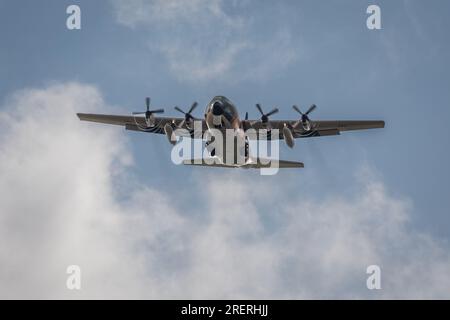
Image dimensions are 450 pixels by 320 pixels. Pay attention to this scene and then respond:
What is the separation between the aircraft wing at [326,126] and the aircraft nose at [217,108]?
4760 mm

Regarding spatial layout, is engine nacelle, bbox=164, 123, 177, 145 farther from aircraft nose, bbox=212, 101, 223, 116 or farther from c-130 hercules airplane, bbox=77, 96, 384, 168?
aircraft nose, bbox=212, 101, 223, 116

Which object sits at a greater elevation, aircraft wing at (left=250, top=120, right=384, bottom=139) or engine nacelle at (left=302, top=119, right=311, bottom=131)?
aircraft wing at (left=250, top=120, right=384, bottom=139)

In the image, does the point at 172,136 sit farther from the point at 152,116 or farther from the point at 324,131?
the point at 324,131

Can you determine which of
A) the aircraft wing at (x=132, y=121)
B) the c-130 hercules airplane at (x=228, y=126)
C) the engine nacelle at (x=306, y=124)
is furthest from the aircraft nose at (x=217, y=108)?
the engine nacelle at (x=306, y=124)

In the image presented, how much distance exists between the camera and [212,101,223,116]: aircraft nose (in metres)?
43.0

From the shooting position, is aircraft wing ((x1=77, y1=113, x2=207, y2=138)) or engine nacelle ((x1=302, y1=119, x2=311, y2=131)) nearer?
engine nacelle ((x1=302, y1=119, x2=311, y2=131))

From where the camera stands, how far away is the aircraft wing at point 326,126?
46.9 metres

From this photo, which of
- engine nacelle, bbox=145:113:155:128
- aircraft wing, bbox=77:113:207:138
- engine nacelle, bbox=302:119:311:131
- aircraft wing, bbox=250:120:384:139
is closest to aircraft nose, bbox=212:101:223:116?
aircraft wing, bbox=250:120:384:139

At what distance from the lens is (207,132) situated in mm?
45250

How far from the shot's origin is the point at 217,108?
43.1m

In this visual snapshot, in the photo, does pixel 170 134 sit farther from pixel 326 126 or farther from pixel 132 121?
pixel 326 126
